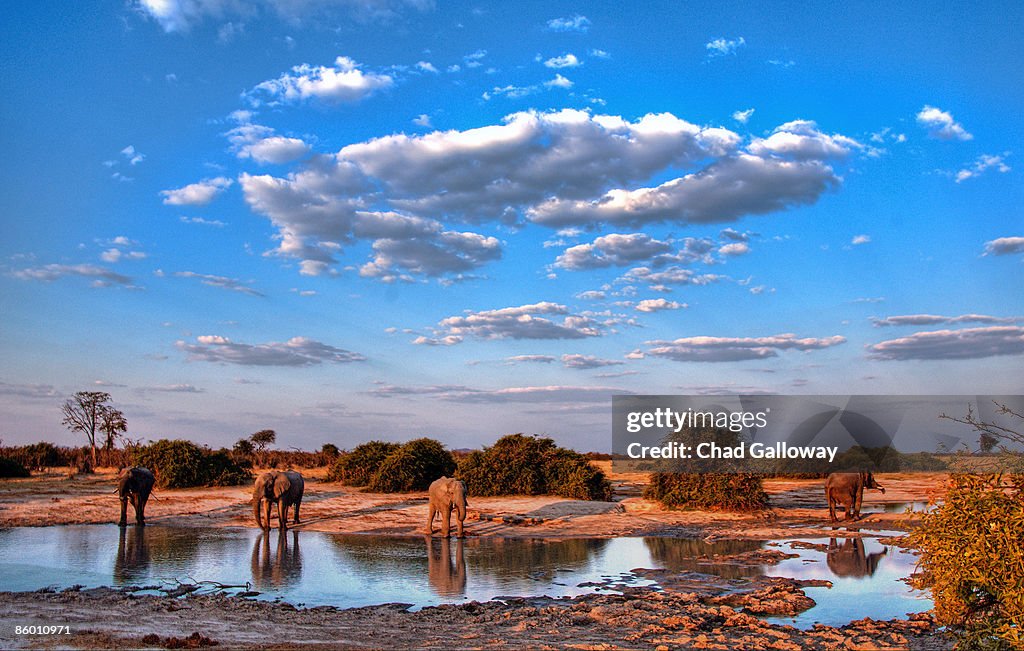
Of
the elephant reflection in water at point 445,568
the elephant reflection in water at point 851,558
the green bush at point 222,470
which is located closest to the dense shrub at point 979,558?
the elephant reflection in water at point 445,568

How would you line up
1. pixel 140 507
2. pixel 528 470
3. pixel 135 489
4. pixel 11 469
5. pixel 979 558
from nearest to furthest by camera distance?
pixel 979 558 < pixel 135 489 < pixel 140 507 < pixel 528 470 < pixel 11 469

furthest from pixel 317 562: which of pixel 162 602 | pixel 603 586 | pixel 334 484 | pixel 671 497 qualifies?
pixel 334 484

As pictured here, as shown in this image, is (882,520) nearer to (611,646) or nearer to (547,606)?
(547,606)

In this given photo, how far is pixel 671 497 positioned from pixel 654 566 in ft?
36.1

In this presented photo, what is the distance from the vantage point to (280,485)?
22.4 metres

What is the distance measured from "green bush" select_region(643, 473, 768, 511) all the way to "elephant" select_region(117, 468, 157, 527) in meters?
17.2

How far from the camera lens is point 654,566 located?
16.5m

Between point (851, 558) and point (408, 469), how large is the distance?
789 inches

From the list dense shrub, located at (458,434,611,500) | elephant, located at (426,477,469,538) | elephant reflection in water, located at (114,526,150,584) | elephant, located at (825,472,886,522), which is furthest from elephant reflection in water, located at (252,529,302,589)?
elephant, located at (825,472,886,522)

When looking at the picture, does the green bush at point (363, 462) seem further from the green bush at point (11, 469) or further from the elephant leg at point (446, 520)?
the green bush at point (11, 469)

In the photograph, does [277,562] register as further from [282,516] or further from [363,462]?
[363,462]

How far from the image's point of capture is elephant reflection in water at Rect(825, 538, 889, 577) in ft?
51.9

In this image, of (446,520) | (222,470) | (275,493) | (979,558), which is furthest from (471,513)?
(979,558)

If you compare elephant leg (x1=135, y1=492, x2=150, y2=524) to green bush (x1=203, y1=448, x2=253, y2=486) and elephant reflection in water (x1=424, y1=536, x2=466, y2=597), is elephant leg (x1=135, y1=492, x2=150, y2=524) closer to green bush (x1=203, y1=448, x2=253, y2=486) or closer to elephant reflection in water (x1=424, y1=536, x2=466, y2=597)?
elephant reflection in water (x1=424, y1=536, x2=466, y2=597)
